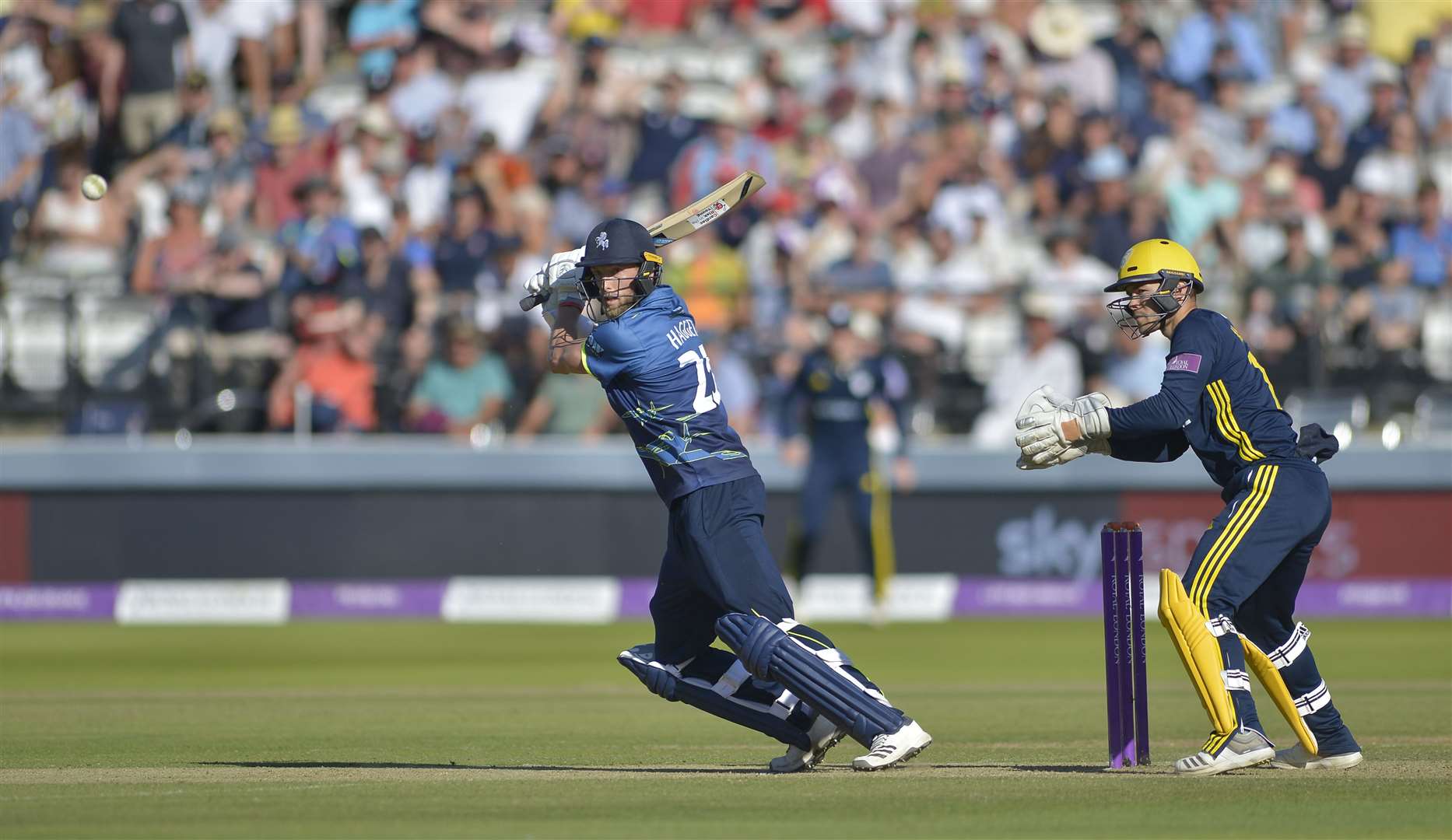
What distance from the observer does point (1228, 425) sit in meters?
7.95

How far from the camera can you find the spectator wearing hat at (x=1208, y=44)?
2083 centimetres

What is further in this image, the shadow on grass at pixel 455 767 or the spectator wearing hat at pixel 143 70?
the spectator wearing hat at pixel 143 70

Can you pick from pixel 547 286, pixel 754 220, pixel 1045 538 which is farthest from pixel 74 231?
pixel 547 286

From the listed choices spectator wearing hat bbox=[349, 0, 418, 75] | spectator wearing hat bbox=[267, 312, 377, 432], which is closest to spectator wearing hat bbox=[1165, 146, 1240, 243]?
spectator wearing hat bbox=[267, 312, 377, 432]

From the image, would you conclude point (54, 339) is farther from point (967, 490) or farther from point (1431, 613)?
point (1431, 613)

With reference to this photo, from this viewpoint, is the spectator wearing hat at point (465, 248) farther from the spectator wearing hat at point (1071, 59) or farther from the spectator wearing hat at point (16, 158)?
the spectator wearing hat at point (1071, 59)

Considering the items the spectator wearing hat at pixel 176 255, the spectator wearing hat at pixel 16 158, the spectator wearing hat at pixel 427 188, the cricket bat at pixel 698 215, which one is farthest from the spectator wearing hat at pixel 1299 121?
the cricket bat at pixel 698 215

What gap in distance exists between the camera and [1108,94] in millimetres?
20203

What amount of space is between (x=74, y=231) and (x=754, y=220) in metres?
6.05

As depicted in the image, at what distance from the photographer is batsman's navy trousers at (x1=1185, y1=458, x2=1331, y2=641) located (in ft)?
25.4

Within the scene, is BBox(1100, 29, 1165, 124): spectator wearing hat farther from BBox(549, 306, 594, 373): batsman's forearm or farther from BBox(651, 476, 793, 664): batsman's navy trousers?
BBox(651, 476, 793, 664): batsman's navy trousers

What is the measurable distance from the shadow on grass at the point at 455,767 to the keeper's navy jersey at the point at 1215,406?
199cm

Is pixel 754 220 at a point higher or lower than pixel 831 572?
higher

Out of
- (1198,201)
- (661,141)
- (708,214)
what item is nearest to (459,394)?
(661,141)
